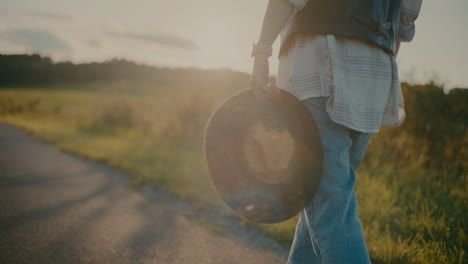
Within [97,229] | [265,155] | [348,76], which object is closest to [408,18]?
[348,76]

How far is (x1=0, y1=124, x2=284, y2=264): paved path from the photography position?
87.1 inches

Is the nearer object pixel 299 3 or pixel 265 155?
pixel 299 3

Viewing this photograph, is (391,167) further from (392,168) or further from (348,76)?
(348,76)

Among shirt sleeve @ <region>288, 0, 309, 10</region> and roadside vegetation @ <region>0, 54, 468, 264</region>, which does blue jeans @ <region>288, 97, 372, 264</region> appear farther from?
roadside vegetation @ <region>0, 54, 468, 264</region>

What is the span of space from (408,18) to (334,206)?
107 cm

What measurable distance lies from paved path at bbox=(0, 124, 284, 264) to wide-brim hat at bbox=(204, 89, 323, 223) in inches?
39.8

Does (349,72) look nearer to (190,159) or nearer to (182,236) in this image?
(182,236)

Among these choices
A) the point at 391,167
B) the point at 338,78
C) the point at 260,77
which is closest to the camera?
the point at 338,78

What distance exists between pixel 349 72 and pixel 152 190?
141 inches

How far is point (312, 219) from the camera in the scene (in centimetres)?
142

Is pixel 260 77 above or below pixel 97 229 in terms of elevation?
above

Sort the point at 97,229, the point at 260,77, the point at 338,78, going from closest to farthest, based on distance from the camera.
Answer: the point at 338,78 → the point at 260,77 → the point at 97,229

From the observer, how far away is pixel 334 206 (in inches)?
53.3

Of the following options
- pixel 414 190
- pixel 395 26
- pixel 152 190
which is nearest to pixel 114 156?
pixel 152 190
